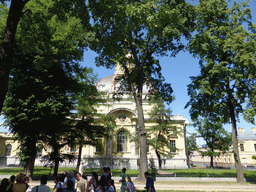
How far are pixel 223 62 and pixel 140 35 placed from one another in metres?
7.13

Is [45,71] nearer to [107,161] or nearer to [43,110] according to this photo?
[43,110]

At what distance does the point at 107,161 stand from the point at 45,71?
69.4ft

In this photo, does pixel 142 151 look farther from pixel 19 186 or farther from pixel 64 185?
pixel 19 186

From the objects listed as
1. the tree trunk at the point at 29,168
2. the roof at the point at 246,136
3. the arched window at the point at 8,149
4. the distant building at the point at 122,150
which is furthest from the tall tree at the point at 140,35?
the roof at the point at 246,136

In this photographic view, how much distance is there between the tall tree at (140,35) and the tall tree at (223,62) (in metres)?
2.66

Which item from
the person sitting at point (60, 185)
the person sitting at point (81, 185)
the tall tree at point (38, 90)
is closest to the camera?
the person sitting at point (60, 185)

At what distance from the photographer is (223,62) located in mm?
14445

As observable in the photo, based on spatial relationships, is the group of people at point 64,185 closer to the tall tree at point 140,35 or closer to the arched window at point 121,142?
the tall tree at point 140,35

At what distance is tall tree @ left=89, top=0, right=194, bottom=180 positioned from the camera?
8094 millimetres

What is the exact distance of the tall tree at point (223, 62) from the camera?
13.8 metres

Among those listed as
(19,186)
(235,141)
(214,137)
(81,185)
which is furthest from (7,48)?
(214,137)

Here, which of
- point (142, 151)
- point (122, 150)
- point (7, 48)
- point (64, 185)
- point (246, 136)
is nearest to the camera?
point (7, 48)

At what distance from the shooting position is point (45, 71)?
1401cm

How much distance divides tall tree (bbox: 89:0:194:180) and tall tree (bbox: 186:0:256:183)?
2.66m
